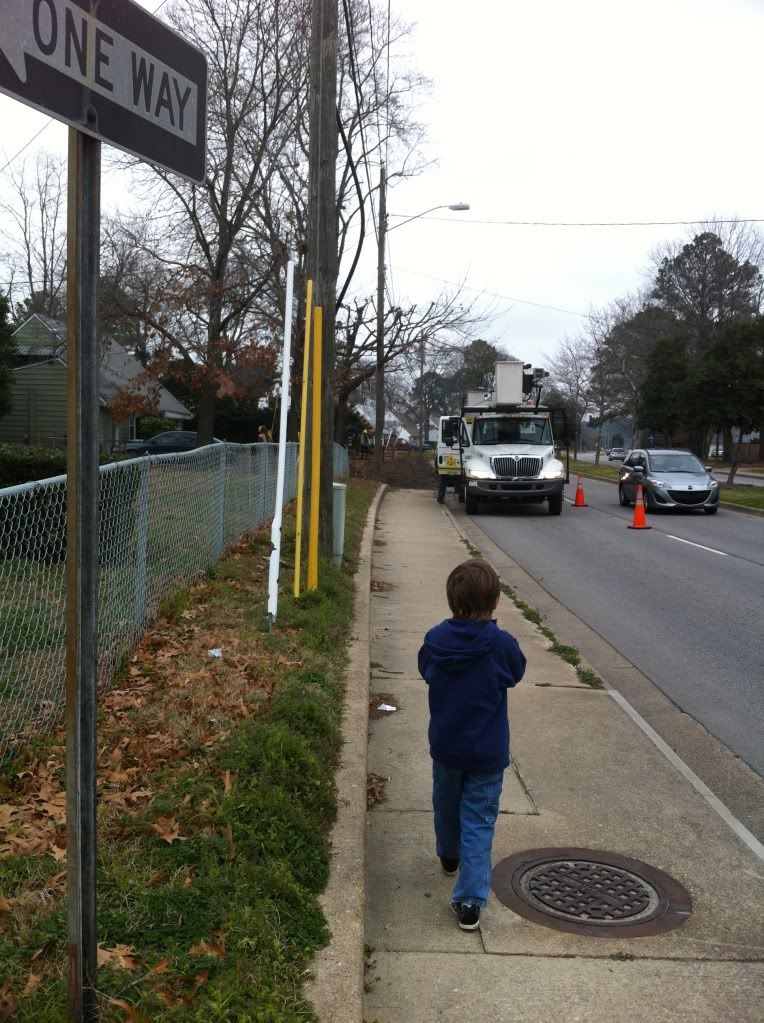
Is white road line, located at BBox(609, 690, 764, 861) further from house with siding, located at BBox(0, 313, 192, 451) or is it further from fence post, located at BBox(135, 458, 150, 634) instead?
house with siding, located at BBox(0, 313, 192, 451)

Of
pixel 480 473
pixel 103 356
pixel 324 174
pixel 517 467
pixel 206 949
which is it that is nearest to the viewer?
pixel 206 949

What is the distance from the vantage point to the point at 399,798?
537cm

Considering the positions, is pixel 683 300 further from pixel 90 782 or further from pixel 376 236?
pixel 90 782

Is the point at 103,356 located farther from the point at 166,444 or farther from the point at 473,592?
the point at 473,592

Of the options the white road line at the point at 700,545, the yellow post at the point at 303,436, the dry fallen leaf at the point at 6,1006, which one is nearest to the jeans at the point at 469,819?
the dry fallen leaf at the point at 6,1006

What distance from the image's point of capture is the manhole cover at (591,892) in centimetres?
400

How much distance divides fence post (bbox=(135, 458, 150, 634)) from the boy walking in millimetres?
3486

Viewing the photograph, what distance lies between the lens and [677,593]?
12.2m

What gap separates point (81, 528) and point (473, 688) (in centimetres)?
190

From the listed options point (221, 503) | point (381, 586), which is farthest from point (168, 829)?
point (381, 586)

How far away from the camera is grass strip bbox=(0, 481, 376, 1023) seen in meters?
3.02

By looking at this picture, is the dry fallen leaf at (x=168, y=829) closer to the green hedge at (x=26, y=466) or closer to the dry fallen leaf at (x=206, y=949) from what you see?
the dry fallen leaf at (x=206, y=949)

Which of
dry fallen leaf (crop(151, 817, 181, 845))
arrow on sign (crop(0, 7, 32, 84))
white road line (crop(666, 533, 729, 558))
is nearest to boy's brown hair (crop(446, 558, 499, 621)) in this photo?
dry fallen leaf (crop(151, 817, 181, 845))

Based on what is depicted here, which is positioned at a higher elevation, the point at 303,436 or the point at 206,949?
the point at 303,436
